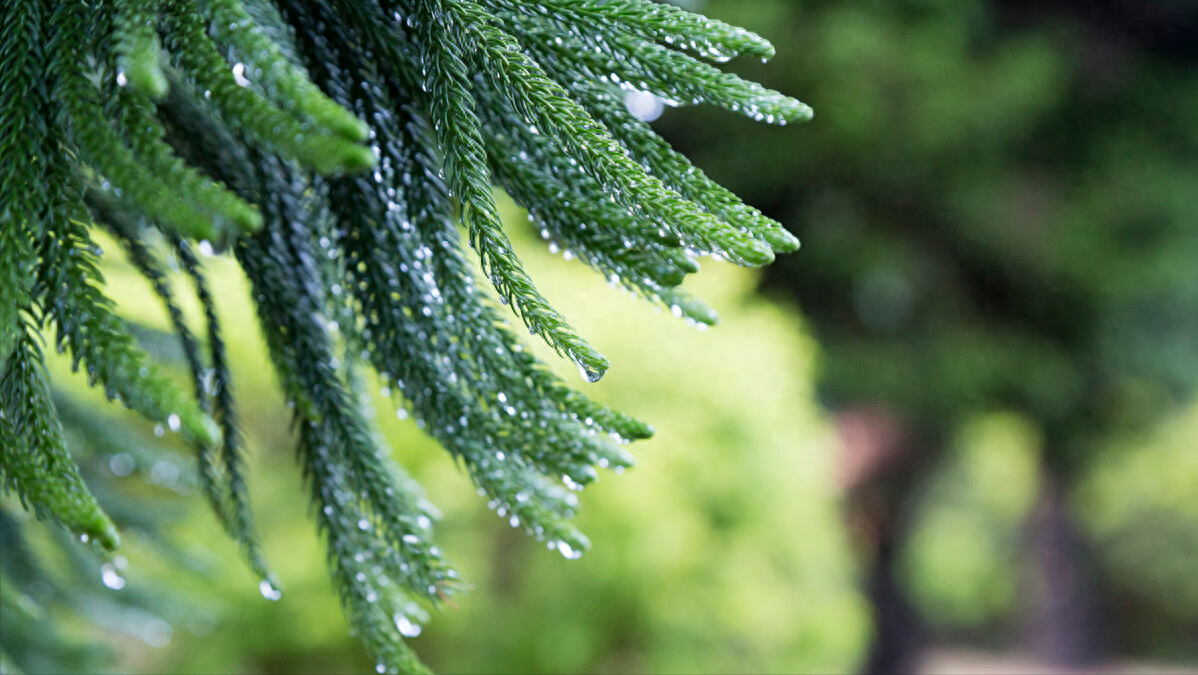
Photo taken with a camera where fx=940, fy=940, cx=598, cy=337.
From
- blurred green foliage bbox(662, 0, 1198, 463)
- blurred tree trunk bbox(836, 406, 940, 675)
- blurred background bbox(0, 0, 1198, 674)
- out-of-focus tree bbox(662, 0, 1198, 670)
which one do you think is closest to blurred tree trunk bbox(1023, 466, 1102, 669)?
blurred background bbox(0, 0, 1198, 674)

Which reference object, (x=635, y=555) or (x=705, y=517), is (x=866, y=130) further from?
(x=635, y=555)

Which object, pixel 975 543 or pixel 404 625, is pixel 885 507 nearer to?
pixel 404 625

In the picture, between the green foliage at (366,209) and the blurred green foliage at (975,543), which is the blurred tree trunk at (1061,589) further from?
the green foliage at (366,209)

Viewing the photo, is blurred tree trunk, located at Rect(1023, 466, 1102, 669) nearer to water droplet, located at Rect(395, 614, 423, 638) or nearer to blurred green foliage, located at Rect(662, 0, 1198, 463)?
blurred green foliage, located at Rect(662, 0, 1198, 463)

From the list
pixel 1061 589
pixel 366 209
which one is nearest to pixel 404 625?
pixel 366 209

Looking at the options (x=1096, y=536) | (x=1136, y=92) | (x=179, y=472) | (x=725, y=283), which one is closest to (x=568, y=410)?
(x=179, y=472)

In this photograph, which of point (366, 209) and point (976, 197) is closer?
point (366, 209)
